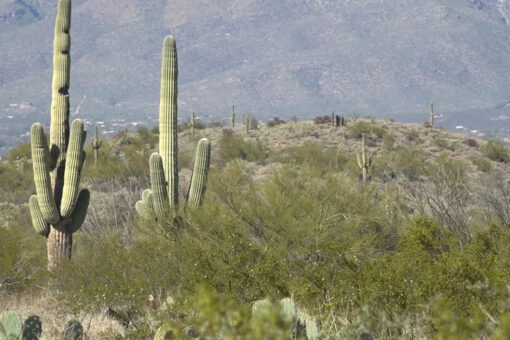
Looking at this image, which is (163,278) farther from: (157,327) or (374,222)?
(374,222)

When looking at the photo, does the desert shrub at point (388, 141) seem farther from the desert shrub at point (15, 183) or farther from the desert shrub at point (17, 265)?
the desert shrub at point (17, 265)

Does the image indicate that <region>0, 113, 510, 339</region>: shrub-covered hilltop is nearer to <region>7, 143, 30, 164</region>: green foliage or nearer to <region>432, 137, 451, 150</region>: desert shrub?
<region>7, 143, 30, 164</region>: green foliage

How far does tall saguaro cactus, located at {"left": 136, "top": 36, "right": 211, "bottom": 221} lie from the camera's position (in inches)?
619

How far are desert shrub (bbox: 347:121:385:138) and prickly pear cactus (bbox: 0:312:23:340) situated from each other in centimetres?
4078

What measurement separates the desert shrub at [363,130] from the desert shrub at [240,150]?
5361mm

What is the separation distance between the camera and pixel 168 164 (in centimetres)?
1627

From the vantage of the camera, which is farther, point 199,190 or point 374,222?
point 374,222

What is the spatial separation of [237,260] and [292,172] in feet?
36.4

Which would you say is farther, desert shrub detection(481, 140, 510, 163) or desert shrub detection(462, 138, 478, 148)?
desert shrub detection(462, 138, 478, 148)

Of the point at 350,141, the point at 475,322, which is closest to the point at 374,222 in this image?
the point at 475,322

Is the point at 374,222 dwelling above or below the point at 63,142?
below

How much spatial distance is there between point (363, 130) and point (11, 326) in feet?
135

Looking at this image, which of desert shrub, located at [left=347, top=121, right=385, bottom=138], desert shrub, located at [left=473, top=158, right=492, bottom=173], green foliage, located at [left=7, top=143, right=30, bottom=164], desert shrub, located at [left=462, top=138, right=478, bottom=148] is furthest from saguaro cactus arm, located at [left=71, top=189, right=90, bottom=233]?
desert shrub, located at [left=462, top=138, right=478, bottom=148]

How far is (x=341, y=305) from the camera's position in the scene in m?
10.5
